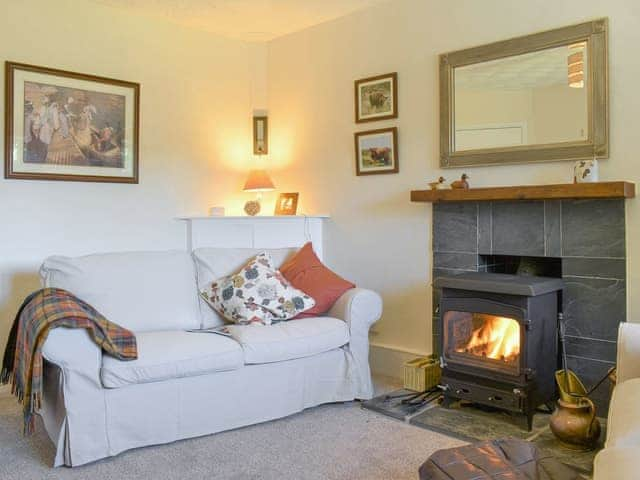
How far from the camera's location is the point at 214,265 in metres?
3.58

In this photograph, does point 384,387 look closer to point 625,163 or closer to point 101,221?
point 625,163

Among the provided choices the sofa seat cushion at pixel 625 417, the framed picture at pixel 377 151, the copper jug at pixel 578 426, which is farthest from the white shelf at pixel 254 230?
the sofa seat cushion at pixel 625 417

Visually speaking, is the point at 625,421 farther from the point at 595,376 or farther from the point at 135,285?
the point at 135,285

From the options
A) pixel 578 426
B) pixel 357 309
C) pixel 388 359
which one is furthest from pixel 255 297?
pixel 578 426

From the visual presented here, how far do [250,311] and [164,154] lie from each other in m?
1.57

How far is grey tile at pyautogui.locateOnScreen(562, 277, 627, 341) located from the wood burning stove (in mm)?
81

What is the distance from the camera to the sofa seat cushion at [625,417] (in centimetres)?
173

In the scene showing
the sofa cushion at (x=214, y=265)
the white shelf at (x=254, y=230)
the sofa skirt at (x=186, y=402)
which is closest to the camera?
the sofa skirt at (x=186, y=402)

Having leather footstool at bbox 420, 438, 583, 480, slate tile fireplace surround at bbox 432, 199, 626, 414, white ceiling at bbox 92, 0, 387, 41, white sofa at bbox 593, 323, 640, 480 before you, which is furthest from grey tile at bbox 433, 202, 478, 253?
leather footstool at bbox 420, 438, 583, 480

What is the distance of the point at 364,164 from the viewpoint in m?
4.14

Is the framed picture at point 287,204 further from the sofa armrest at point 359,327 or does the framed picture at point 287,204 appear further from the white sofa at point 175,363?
the sofa armrest at point 359,327

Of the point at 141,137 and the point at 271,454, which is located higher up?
the point at 141,137

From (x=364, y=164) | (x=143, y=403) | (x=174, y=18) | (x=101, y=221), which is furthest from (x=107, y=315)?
(x=174, y=18)

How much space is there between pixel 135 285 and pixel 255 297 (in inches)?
25.8
